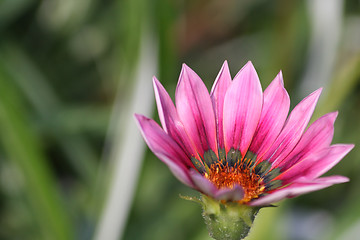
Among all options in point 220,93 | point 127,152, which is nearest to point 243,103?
point 220,93

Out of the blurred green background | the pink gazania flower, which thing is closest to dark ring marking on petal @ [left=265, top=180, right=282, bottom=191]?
the pink gazania flower

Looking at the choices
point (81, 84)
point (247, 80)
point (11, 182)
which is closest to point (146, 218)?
point (11, 182)

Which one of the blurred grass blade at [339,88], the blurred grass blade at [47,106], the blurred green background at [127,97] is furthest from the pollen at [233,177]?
the blurred grass blade at [47,106]

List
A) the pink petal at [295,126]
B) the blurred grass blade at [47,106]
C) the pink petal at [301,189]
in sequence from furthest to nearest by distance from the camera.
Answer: the blurred grass blade at [47,106] < the pink petal at [295,126] < the pink petal at [301,189]

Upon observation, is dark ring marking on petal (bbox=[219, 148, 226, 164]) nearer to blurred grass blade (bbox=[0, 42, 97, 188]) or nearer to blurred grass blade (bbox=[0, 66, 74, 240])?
blurred grass blade (bbox=[0, 66, 74, 240])

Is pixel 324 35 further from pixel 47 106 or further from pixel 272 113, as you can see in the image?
pixel 272 113

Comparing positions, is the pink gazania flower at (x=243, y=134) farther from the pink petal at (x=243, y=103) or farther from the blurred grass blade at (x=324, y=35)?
the blurred grass blade at (x=324, y=35)
